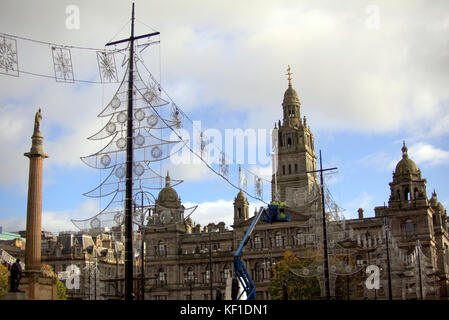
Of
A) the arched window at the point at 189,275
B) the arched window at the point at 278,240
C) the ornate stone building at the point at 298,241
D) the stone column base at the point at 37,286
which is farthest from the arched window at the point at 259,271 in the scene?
the stone column base at the point at 37,286

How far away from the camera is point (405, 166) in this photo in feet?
294

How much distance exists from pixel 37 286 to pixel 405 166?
215ft

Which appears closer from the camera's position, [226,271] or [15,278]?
[15,278]

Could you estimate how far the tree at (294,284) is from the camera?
72.8m

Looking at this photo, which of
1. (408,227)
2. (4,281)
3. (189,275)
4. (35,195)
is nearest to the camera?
(35,195)

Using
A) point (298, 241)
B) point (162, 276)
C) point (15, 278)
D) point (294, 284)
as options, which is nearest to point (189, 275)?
point (162, 276)

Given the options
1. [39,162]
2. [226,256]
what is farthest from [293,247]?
[39,162]

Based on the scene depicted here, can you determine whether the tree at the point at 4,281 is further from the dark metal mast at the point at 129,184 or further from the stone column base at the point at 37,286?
the dark metal mast at the point at 129,184

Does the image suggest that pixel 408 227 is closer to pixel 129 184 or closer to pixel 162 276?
pixel 162 276

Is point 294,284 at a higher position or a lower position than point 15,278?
higher

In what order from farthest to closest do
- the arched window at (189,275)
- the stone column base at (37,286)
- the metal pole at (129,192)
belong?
the arched window at (189,275) < the stone column base at (37,286) < the metal pole at (129,192)

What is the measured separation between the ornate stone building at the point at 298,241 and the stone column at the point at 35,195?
33.8 metres

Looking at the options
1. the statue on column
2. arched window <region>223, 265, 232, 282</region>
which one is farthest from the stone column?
arched window <region>223, 265, 232, 282</region>
